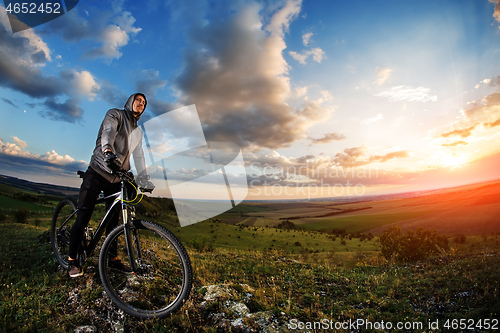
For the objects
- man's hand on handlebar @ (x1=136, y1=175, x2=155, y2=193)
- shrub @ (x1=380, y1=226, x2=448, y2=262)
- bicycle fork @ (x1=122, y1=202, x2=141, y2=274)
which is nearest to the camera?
bicycle fork @ (x1=122, y1=202, x2=141, y2=274)

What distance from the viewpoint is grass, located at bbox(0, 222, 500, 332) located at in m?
3.99

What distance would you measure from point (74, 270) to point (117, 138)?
311cm

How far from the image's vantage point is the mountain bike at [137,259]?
393 cm

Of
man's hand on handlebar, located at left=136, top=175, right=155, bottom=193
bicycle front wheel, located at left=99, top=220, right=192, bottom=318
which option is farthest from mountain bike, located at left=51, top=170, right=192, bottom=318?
man's hand on handlebar, located at left=136, top=175, right=155, bottom=193

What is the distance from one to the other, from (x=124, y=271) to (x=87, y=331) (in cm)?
105

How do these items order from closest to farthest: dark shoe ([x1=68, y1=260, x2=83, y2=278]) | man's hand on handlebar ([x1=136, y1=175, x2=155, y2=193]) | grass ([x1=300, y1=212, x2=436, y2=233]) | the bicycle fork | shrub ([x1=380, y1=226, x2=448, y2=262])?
the bicycle fork, man's hand on handlebar ([x1=136, y1=175, x2=155, y2=193]), dark shoe ([x1=68, y1=260, x2=83, y2=278]), shrub ([x1=380, y1=226, x2=448, y2=262]), grass ([x1=300, y1=212, x2=436, y2=233])

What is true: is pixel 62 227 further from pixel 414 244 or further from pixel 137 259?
pixel 414 244

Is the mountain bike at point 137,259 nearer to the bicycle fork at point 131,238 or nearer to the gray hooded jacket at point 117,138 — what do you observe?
the bicycle fork at point 131,238

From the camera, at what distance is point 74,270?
16.2ft

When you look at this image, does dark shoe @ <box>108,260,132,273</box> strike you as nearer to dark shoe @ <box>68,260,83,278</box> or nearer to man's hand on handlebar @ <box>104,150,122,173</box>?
dark shoe @ <box>68,260,83,278</box>

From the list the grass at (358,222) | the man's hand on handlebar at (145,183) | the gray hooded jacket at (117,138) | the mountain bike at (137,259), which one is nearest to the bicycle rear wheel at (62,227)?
the mountain bike at (137,259)

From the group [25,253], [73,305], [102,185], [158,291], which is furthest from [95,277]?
[25,253]

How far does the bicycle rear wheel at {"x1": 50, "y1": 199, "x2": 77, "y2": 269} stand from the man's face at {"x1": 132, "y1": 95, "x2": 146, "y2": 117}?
3.24 meters

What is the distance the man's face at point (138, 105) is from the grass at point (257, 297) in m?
3.96
